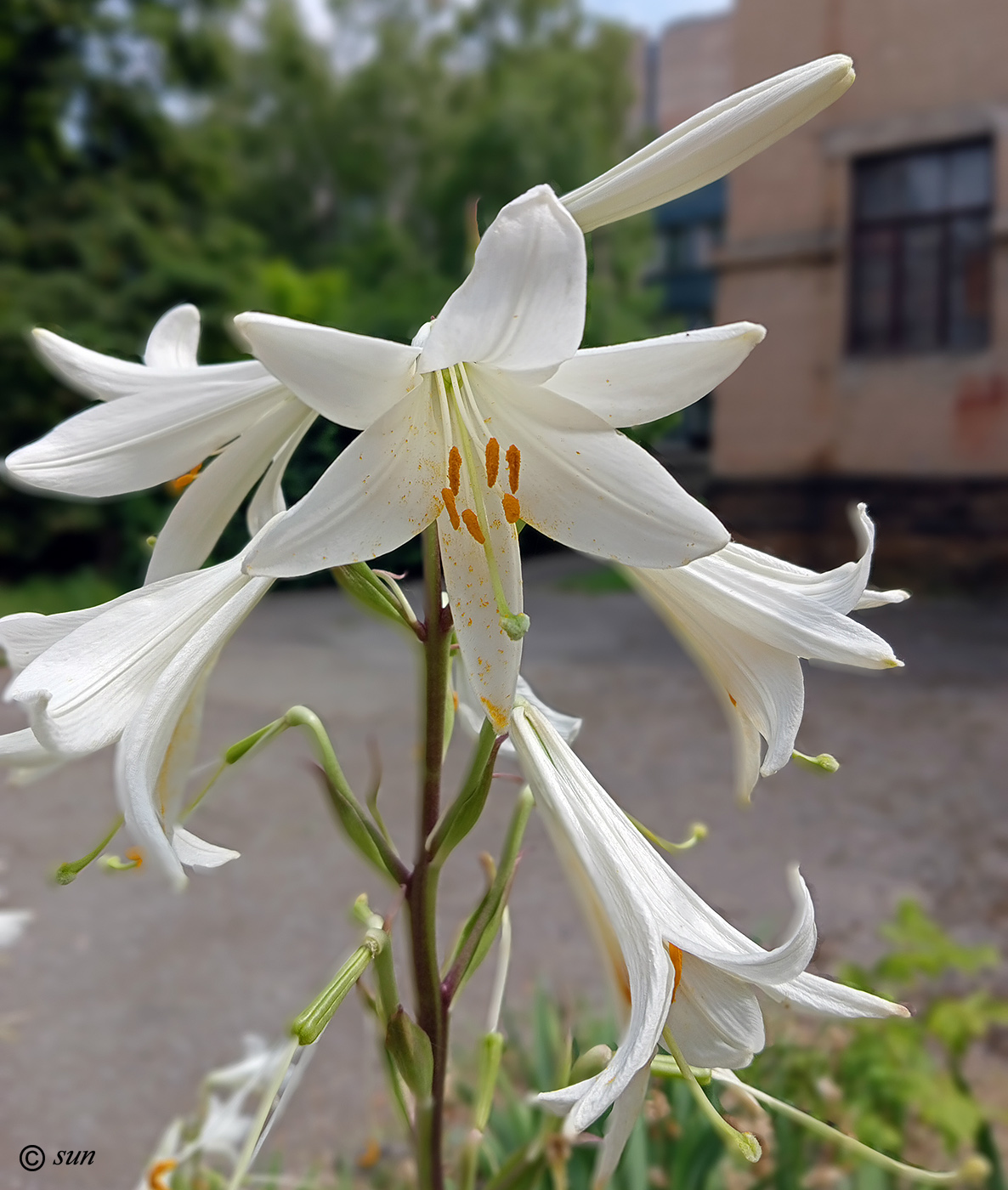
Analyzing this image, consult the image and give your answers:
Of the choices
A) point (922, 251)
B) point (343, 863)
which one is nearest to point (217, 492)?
point (343, 863)

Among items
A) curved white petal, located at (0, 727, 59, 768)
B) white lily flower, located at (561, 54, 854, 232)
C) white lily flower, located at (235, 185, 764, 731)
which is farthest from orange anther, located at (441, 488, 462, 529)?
curved white petal, located at (0, 727, 59, 768)

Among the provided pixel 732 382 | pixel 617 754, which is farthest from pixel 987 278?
pixel 617 754

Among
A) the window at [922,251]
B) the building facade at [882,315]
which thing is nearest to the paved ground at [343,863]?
the building facade at [882,315]

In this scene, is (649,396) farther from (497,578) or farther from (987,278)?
(987,278)

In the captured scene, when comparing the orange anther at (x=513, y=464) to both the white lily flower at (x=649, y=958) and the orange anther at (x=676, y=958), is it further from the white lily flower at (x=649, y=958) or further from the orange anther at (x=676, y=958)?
the orange anther at (x=676, y=958)

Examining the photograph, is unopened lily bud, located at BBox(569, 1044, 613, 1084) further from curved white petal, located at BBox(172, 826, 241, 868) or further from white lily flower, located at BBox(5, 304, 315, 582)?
white lily flower, located at BBox(5, 304, 315, 582)

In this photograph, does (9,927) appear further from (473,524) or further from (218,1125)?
(473,524)

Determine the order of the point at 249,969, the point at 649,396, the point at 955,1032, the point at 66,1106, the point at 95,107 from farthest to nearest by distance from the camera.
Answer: the point at 95,107, the point at 249,969, the point at 66,1106, the point at 955,1032, the point at 649,396
